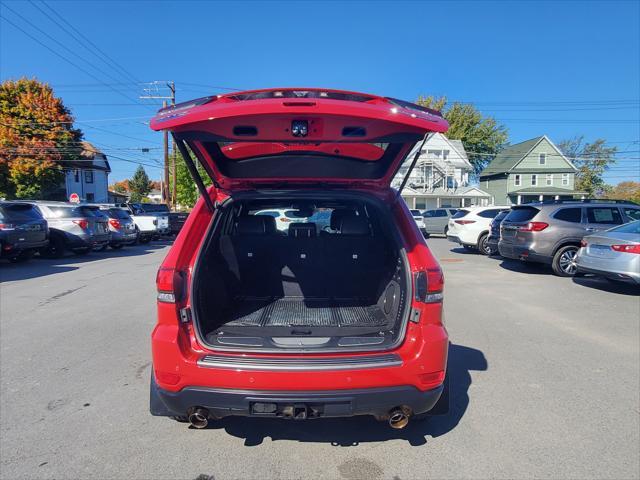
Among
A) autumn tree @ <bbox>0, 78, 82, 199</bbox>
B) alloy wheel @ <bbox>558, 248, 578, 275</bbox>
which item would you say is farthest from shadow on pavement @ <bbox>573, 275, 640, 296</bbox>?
autumn tree @ <bbox>0, 78, 82, 199</bbox>

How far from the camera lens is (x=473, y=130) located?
56.6 meters

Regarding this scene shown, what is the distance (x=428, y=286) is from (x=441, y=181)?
1660 inches

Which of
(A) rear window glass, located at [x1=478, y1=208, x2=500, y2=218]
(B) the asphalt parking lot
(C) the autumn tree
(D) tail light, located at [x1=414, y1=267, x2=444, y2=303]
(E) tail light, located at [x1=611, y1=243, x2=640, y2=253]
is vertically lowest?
(B) the asphalt parking lot

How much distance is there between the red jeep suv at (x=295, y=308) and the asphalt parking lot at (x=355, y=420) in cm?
40

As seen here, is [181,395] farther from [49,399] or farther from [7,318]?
[7,318]

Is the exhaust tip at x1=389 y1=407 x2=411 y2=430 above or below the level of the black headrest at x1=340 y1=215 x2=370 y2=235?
below

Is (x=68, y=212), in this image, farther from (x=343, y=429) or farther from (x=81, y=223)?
(x=343, y=429)

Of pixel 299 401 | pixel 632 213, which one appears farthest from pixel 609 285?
pixel 299 401

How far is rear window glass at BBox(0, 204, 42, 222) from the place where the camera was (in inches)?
416

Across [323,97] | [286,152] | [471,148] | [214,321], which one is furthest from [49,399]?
[471,148]

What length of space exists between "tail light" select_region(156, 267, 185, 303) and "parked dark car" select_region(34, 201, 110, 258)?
1234 centimetres

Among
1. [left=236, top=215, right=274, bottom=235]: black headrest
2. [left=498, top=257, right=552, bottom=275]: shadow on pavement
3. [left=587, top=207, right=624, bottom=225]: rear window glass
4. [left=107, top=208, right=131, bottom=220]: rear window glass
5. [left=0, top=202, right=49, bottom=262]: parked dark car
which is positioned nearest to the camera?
[left=236, top=215, right=274, bottom=235]: black headrest

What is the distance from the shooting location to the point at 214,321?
9.69 feet

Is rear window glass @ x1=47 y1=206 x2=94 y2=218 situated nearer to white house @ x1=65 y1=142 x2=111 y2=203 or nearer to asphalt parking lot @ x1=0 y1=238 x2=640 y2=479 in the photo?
asphalt parking lot @ x1=0 y1=238 x2=640 y2=479
